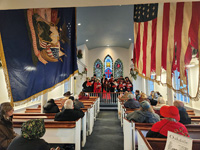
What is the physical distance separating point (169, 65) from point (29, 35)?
256 centimetres

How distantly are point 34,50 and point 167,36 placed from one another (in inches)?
98.0

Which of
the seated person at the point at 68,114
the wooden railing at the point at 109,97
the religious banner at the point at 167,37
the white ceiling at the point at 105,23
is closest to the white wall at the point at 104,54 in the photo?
the white ceiling at the point at 105,23

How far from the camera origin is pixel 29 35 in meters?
2.33

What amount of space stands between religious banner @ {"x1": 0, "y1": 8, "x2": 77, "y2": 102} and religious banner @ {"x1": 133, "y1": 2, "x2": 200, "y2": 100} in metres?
2.02

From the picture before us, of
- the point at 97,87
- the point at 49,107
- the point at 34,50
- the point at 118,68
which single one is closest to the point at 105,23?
the point at 97,87

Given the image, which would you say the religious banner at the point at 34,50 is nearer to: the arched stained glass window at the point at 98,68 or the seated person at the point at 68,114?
the seated person at the point at 68,114

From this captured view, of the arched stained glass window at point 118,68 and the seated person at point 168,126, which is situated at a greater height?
the arched stained glass window at point 118,68

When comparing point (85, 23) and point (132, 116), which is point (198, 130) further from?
point (85, 23)

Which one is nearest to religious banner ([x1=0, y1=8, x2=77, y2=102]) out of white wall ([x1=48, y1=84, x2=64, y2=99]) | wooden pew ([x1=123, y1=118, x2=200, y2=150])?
wooden pew ([x1=123, y1=118, x2=200, y2=150])

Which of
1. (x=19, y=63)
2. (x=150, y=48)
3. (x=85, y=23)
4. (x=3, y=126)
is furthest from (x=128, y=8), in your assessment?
(x=3, y=126)

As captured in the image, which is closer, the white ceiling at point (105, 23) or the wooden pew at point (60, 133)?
the wooden pew at point (60, 133)

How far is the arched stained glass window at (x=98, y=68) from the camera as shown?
52.2 feet

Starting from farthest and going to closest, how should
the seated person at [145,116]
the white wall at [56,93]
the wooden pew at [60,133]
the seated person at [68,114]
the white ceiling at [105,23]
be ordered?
the white ceiling at [105,23], the white wall at [56,93], the seated person at [68,114], the seated person at [145,116], the wooden pew at [60,133]

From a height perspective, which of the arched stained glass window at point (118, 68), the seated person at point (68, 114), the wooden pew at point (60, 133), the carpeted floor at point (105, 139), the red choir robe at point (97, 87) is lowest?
the carpeted floor at point (105, 139)
